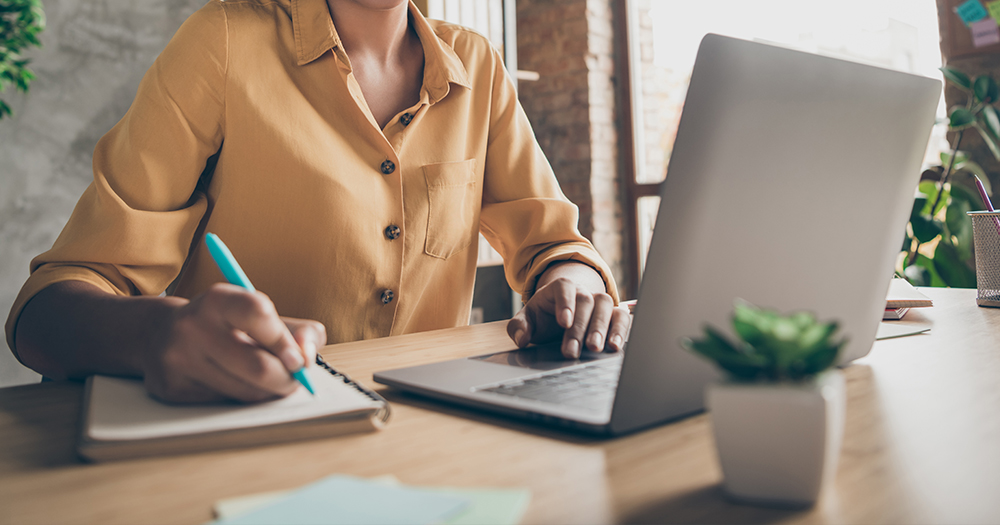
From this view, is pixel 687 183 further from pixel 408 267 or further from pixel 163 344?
pixel 408 267

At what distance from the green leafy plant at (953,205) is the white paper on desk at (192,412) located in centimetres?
218

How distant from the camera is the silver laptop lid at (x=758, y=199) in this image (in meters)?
0.38

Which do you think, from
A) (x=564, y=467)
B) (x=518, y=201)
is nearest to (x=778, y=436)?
(x=564, y=467)

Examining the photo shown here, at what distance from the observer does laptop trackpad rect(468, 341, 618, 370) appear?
24.9 inches

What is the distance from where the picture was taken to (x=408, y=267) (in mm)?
1066

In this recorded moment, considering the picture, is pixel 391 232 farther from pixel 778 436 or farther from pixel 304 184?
pixel 778 436

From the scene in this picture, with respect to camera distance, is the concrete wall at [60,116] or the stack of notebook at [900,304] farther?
the concrete wall at [60,116]

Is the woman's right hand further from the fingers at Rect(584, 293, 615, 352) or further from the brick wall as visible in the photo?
the brick wall

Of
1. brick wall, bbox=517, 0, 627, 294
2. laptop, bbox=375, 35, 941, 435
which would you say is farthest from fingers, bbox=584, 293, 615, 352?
brick wall, bbox=517, 0, 627, 294

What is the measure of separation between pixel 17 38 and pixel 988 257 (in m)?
2.26

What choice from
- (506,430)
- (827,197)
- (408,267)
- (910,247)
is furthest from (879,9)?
(506,430)

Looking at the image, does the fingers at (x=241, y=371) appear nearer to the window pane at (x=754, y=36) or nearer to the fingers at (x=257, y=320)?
the fingers at (x=257, y=320)

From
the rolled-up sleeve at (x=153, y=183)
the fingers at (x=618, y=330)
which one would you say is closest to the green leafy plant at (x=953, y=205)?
the fingers at (x=618, y=330)

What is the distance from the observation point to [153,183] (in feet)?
2.73
